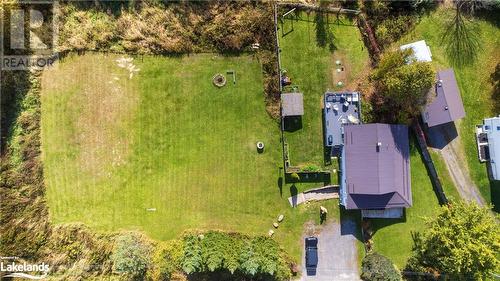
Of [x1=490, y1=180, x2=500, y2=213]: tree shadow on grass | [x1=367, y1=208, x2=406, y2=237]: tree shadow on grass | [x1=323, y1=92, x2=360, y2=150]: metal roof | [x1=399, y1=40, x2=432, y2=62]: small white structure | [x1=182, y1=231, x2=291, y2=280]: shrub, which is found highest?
[x1=399, y1=40, x2=432, y2=62]: small white structure

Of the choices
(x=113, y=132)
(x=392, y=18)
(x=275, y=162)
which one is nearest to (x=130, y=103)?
(x=113, y=132)

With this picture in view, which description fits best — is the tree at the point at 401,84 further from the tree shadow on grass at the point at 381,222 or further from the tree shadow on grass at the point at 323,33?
the tree shadow on grass at the point at 381,222

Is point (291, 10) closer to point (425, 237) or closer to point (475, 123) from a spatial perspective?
point (475, 123)

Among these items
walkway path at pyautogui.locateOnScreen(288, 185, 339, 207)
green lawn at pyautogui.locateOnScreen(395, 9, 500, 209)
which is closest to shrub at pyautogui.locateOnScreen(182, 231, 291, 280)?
walkway path at pyautogui.locateOnScreen(288, 185, 339, 207)

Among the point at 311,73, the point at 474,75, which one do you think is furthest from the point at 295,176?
the point at 474,75

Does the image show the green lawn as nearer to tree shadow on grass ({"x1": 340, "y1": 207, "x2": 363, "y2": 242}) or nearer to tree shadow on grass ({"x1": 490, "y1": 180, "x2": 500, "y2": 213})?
tree shadow on grass ({"x1": 490, "y1": 180, "x2": 500, "y2": 213})

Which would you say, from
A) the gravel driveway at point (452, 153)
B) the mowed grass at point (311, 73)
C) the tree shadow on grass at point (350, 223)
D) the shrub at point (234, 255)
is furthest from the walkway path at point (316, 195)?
the gravel driveway at point (452, 153)
